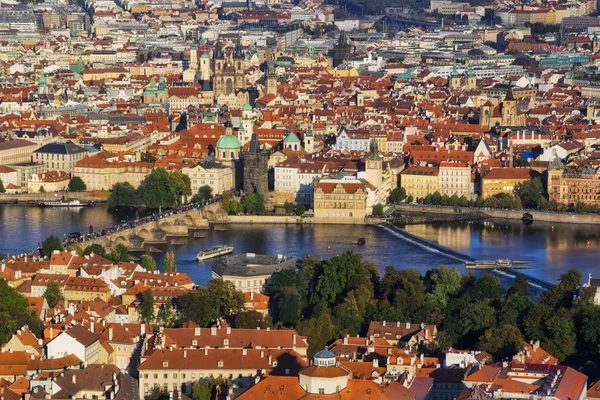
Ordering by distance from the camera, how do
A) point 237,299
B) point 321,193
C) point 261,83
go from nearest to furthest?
point 237,299 < point 321,193 < point 261,83

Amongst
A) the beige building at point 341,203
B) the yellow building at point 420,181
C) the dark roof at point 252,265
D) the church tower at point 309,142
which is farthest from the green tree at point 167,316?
the church tower at point 309,142

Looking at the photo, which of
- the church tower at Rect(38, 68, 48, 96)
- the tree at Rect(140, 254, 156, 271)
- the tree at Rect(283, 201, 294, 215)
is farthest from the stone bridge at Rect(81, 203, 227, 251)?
the church tower at Rect(38, 68, 48, 96)

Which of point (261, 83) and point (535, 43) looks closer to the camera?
point (261, 83)

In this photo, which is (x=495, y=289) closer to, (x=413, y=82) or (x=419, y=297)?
(x=419, y=297)

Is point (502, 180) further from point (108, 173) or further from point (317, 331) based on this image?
point (317, 331)

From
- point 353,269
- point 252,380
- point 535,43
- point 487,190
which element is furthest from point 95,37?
point 252,380

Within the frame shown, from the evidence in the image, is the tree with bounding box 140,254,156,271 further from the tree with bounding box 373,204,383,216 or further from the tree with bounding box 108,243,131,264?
the tree with bounding box 373,204,383,216

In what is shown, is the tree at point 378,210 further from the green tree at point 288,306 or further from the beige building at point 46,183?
the green tree at point 288,306

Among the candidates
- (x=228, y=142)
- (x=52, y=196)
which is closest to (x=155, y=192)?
(x=52, y=196)
